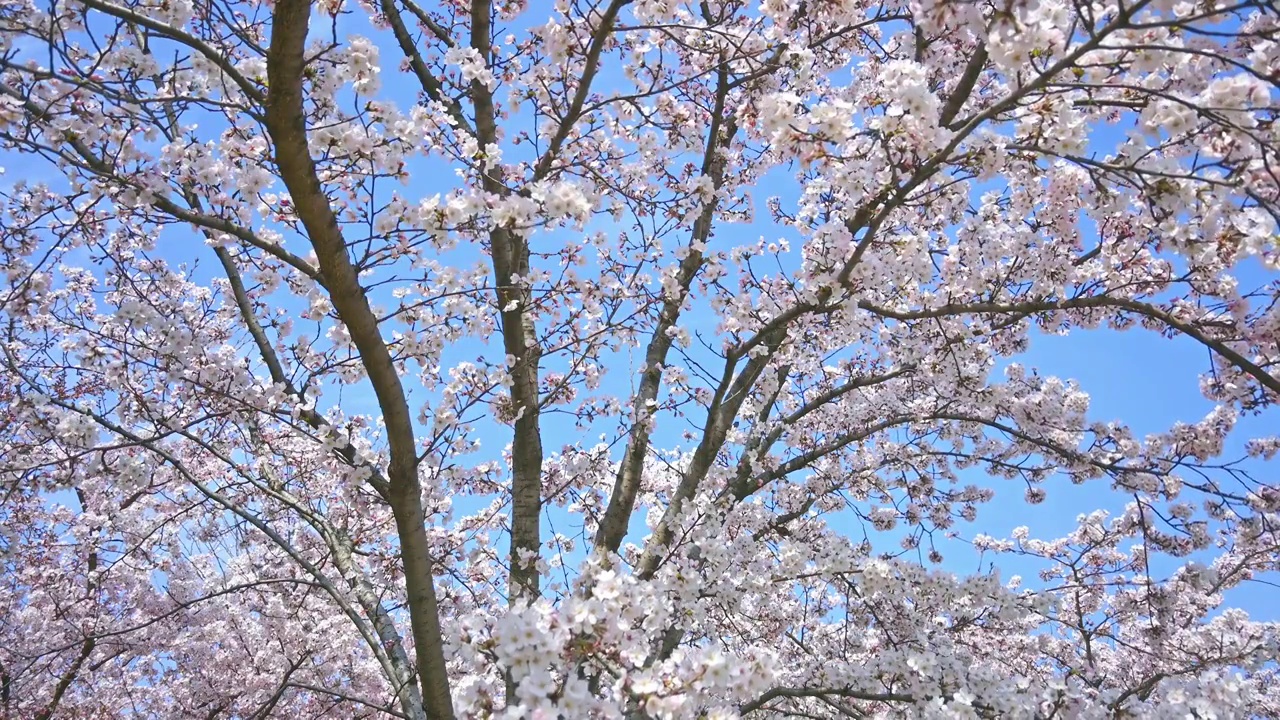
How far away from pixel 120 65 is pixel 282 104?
161cm

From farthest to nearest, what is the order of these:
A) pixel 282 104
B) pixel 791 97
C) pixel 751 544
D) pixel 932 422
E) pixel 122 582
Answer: pixel 122 582 < pixel 932 422 < pixel 751 544 < pixel 791 97 < pixel 282 104

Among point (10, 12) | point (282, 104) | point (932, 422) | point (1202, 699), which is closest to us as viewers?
point (282, 104)

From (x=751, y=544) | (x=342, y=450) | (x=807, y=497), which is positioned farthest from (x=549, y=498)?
(x=807, y=497)

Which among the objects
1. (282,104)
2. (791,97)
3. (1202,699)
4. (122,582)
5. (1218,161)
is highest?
(122,582)

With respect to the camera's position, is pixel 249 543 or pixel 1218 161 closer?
pixel 1218 161

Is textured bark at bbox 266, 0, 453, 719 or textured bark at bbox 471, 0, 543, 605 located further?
textured bark at bbox 471, 0, 543, 605

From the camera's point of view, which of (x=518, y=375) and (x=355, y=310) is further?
(x=518, y=375)

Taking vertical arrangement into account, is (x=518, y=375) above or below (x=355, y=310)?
above

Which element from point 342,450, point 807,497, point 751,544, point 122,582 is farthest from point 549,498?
point 122,582

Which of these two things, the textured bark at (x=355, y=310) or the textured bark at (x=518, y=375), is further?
the textured bark at (x=518, y=375)

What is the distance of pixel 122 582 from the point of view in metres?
10.4

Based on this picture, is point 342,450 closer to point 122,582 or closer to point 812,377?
point 812,377

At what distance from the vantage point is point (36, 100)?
361 centimetres

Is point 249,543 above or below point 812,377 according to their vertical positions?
below
